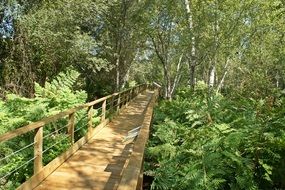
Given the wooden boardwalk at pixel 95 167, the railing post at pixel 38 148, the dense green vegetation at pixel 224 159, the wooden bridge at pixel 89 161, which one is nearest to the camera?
the wooden bridge at pixel 89 161

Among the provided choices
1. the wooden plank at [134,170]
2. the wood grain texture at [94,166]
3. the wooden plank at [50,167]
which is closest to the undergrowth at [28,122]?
the wooden plank at [50,167]

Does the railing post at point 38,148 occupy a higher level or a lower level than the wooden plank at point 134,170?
lower

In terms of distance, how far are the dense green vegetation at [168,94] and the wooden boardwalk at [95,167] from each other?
0.55 metres

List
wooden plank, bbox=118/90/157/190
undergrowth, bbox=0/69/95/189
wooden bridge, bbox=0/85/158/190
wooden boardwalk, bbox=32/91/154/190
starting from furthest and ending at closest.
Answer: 1. undergrowth, bbox=0/69/95/189
2. wooden boardwalk, bbox=32/91/154/190
3. wooden bridge, bbox=0/85/158/190
4. wooden plank, bbox=118/90/157/190

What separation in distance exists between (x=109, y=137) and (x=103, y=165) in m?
3.12

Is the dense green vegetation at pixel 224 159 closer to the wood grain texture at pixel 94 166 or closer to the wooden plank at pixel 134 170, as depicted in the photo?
the wood grain texture at pixel 94 166

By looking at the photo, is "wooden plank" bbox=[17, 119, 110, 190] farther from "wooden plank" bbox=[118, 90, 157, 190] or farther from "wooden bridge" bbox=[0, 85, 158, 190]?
"wooden plank" bbox=[118, 90, 157, 190]

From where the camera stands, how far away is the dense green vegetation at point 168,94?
6.66 m

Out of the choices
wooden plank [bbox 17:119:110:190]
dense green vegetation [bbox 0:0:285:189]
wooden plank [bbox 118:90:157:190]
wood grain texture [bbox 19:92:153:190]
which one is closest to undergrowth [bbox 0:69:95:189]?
dense green vegetation [bbox 0:0:285:189]

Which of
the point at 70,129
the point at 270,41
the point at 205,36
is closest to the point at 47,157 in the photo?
the point at 70,129

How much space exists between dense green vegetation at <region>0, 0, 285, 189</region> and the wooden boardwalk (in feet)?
1.82

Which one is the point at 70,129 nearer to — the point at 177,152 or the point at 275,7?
the point at 177,152

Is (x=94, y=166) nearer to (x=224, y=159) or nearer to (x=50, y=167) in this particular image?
(x=50, y=167)

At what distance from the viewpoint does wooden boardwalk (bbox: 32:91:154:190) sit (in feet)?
21.6
